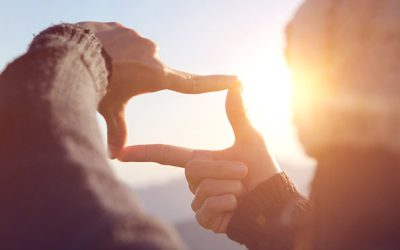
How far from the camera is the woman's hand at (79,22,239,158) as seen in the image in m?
2.07

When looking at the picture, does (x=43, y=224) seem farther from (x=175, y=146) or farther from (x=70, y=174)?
(x=175, y=146)

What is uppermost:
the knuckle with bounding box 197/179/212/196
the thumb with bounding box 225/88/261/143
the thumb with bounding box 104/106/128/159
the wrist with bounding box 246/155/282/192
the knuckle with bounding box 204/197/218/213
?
the thumb with bounding box 225/88/261/143

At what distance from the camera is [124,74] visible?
209 cm

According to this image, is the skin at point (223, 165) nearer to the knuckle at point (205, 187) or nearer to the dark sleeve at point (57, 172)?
the knuckle at point (205, 187)

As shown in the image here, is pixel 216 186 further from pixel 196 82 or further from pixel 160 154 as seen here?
pixel 196 82

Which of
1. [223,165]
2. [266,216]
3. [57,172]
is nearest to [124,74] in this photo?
[223,165]

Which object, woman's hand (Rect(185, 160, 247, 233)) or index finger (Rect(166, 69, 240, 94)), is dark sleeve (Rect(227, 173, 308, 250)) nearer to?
woman's hand (Rect(185, 160, 247, 233))

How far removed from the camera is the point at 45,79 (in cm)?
110

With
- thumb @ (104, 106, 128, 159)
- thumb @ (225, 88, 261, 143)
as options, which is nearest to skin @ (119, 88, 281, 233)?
thumb @ (225, 88, 261, 143)

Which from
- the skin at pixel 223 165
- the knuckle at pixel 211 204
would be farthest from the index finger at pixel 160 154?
the knuckle at pixel 211 204

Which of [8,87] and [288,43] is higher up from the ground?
[288,43]

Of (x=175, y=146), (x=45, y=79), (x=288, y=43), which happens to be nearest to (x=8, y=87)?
(x=45, y=79)

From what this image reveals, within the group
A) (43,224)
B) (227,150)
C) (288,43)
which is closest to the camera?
(43,224)

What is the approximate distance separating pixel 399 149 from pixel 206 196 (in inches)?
61.4
